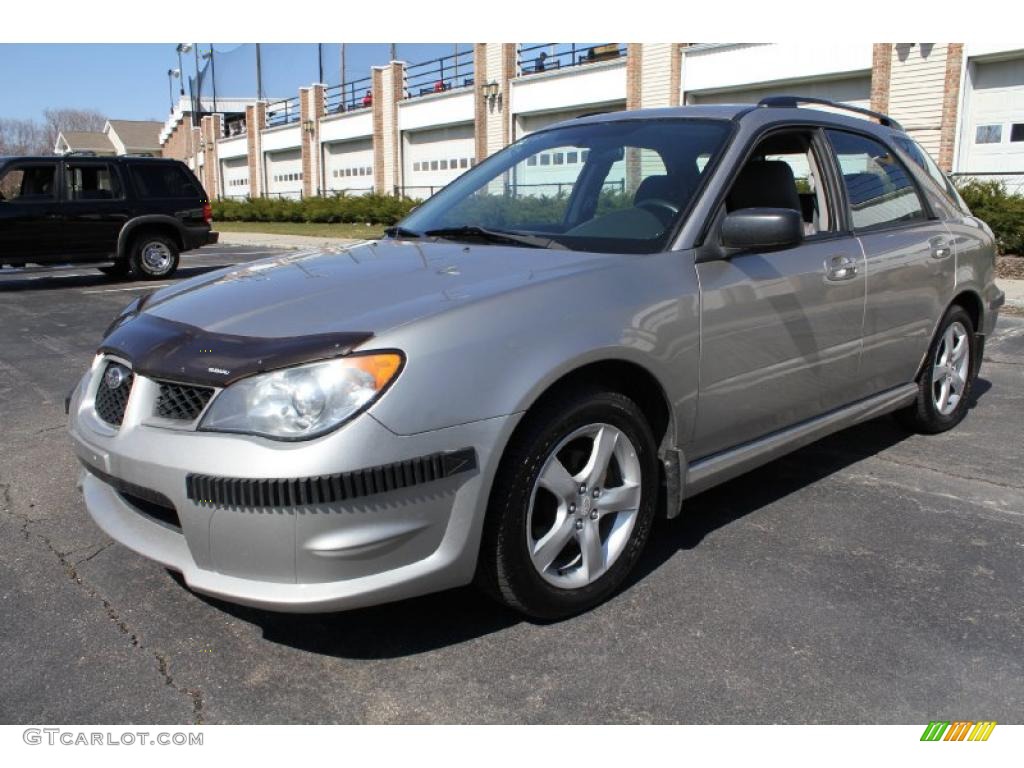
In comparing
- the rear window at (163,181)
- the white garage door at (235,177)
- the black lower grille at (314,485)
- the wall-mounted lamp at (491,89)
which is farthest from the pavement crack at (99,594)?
the white garage door at (235,177)

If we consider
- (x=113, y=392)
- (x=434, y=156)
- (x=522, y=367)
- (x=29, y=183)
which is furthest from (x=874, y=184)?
(x=434, y=156)

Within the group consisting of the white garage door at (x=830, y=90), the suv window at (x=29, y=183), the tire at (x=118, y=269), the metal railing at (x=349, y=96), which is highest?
the metal railing at (x=349, y=96)

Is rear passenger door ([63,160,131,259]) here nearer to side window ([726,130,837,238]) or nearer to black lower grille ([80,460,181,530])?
black lower grille ([80,460,181,530])

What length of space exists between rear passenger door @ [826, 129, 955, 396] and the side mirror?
101 cm

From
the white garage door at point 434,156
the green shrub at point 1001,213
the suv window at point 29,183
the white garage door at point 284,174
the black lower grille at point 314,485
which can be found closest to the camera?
the black lower grille at point 314,485

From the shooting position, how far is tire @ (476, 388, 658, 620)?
2.74 metres

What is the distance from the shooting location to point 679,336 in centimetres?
319

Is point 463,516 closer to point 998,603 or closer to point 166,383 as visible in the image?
point 166,383

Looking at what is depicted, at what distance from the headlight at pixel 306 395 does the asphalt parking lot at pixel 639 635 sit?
804mm

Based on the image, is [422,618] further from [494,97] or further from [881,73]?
[494,97]

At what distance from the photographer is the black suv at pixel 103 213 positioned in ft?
42.6

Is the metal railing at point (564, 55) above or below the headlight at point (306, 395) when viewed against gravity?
above

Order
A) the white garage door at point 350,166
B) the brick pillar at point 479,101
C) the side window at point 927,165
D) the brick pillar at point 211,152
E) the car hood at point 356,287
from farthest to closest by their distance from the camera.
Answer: the brick pillar at point 211,152 < the white garage door at point 350,166 < the brick pillar at point 479,101 < the side window at point 927,165 < the car hood at point 356,287

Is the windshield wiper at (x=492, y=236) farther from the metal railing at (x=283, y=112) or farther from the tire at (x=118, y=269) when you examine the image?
the metal railing at (x=283, y=112)
